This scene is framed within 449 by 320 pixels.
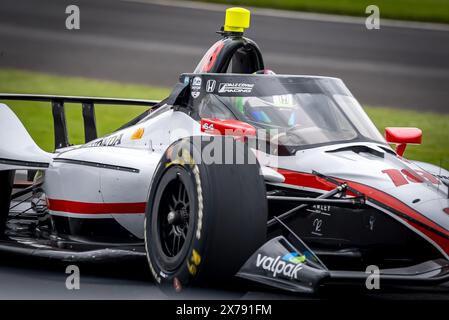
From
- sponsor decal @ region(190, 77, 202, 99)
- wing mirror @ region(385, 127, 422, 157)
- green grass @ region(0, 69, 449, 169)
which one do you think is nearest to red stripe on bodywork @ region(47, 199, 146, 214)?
sponsor decal @ region(190, 77, 202, 99)

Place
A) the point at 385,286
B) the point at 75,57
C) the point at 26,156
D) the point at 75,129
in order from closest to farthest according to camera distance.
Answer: the point at 385,286, the point at 26,156, the point at 75,129, the point at 75,57

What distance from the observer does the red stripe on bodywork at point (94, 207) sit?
688cm

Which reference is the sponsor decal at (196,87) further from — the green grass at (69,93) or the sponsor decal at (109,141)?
the green grass at (69,93)

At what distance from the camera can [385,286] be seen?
672 centimetres

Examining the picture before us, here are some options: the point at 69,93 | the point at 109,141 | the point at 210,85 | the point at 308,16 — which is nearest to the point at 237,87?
the point at 210,85

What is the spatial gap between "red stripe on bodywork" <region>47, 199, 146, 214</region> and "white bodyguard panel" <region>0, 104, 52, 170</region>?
1.09ft

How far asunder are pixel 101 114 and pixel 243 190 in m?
9.14

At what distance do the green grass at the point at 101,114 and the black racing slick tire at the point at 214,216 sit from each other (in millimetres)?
7087

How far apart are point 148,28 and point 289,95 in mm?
11631

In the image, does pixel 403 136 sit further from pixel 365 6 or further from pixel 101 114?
pixel 365 6

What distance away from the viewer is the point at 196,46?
1738 centimetres

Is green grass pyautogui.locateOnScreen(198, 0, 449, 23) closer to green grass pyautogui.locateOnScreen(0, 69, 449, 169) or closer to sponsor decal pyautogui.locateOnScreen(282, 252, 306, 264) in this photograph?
green grass pyautogui.locateOnScreen(0, 69, 449, 169)
